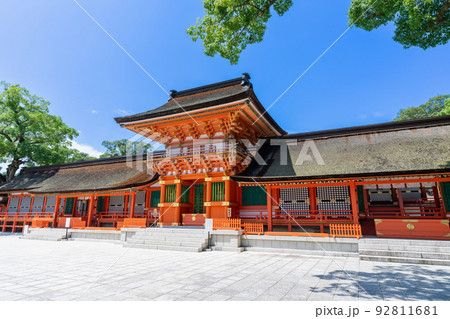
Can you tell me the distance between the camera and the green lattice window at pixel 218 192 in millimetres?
14052

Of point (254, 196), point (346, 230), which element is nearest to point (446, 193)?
point (346, 230)

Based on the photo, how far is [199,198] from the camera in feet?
51.9

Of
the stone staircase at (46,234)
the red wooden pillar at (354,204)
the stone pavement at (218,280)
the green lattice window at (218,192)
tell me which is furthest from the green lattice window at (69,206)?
the red wooden pillar at (354,204)

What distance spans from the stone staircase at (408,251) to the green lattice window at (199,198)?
950 cm

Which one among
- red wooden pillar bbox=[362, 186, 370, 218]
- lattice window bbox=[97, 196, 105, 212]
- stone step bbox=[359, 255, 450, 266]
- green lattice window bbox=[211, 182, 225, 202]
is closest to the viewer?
stone step bbox=[359, 255, 450, 266]

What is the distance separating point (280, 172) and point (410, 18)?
786 cm

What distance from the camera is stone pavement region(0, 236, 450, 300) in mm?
4543

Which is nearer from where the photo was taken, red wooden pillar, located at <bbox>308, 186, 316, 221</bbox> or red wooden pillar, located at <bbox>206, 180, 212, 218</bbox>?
red wooden pillar, located at <bbox>308, 186, 316, 221</bbox>

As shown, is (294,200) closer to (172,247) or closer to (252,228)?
(252,228)

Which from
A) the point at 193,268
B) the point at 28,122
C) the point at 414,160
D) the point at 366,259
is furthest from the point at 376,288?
the point at 28,122

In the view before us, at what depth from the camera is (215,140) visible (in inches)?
587

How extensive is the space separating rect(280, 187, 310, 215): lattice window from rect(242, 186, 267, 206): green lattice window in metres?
1.12

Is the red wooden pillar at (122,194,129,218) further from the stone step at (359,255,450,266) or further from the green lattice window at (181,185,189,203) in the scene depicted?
the stone step at (359,255,450,266)

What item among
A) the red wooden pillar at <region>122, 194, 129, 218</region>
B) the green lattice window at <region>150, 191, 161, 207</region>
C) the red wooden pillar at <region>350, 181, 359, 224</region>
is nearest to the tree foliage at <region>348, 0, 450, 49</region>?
the red wooden pillar at <region>350, 181, 359, 224</region>
